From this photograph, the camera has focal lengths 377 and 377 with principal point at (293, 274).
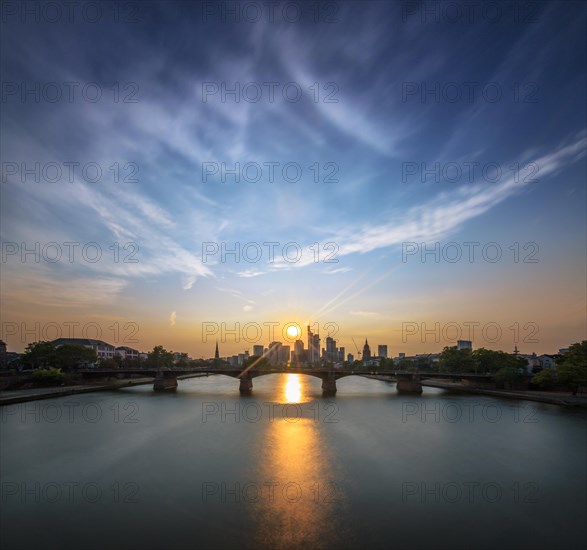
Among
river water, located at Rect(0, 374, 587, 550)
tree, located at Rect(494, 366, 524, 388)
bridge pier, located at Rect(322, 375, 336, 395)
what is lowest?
river water, located at Rect(0, 374, 587, 550)

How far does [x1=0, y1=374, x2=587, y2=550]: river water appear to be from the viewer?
714 inches

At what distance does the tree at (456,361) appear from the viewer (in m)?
96.8

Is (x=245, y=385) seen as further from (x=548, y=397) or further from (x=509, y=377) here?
(x=548, y=397)

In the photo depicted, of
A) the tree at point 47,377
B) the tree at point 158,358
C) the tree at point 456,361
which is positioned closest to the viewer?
the tree at point 47,377

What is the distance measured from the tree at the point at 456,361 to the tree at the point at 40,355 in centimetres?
10089

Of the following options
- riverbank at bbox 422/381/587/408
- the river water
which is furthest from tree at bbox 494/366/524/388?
the river water

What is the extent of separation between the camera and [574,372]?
59.7 m

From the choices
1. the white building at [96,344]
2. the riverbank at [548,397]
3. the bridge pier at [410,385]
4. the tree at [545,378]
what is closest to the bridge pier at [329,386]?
the bridge pier at [410,385]

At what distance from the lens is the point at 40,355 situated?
290ft

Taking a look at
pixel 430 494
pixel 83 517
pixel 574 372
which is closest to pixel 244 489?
pixel 83 517

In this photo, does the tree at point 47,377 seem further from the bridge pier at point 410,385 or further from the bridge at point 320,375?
the bridge pier at point 410,385

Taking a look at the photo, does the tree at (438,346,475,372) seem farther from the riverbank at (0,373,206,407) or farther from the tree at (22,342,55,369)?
the tree at (22,342,55,369)

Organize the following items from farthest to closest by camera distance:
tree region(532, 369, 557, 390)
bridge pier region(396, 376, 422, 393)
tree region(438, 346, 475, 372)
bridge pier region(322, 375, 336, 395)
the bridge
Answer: tree region(438, 346, 475, 372) < bridge pier region(322, 375, 336, 395) < bridge pier region(396, 376, 422, 393) < the bridge < tree region(532, 369, 557, 390)

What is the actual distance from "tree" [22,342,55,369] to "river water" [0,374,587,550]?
42967mm
